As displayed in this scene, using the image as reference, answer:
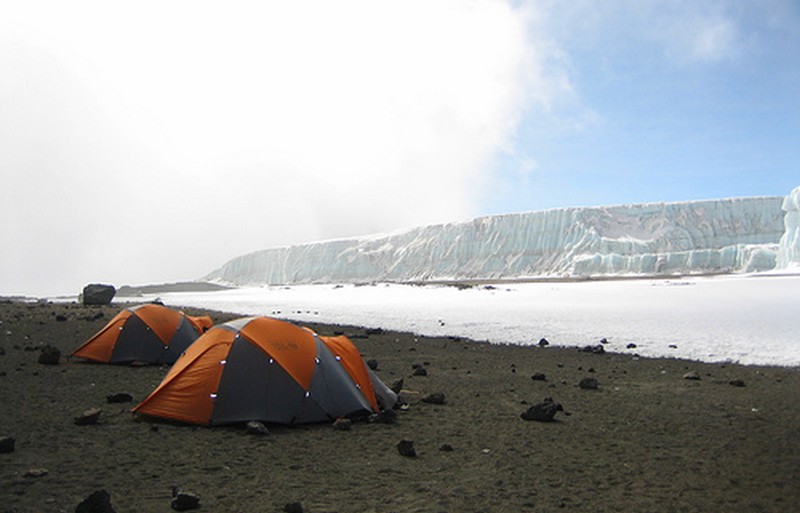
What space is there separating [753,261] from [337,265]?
71.0 meters

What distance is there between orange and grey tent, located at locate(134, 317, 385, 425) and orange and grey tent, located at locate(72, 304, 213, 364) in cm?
551

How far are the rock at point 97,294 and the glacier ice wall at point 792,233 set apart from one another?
6733 cm

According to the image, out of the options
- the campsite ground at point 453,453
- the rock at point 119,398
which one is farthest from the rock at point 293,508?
the rock at point 119,398

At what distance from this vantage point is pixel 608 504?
16.8 feet

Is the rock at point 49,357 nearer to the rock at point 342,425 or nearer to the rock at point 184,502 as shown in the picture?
the rock at point 342,425

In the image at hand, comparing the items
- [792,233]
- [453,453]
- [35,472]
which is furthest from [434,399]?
[792,233]

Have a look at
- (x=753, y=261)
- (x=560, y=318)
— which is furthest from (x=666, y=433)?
→ (x=753, y=261)

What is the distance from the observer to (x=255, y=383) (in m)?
7.68

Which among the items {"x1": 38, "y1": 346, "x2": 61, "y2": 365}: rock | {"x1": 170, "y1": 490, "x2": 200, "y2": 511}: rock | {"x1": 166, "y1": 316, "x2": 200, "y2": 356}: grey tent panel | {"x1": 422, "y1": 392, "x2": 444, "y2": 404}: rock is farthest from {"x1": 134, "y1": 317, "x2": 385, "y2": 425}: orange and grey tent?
{"x1": 38, "y1": 346, "x2": 61, "y2": 365}: rock

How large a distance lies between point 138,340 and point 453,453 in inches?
365

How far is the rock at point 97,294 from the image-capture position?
40.4 meters

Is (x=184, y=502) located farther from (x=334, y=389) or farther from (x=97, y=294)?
(x=97, y=294)

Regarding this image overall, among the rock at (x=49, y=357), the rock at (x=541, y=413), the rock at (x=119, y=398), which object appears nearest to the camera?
the rock at (x=541, y=413)

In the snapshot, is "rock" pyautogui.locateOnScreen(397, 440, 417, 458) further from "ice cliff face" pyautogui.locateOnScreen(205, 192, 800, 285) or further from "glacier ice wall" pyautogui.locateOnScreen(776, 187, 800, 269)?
"ice cliff face" pyautogui.locateOnScreen(205, 192, 800, 285)
